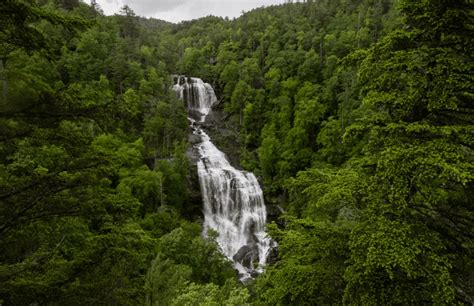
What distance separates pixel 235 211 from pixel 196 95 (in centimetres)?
2336

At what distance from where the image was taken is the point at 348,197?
4977 millimetres

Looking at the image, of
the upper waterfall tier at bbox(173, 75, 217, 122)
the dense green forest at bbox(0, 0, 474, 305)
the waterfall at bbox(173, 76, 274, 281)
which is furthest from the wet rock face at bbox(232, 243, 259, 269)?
the upper waterfall tier at bbox(173, 75, 217, 122)

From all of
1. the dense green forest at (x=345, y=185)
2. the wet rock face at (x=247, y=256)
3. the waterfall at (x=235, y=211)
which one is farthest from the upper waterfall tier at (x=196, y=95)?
the dense green forest at (x=345, y=185)

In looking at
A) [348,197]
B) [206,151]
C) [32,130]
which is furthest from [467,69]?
[206,151]

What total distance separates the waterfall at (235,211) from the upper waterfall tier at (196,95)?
37.1 ft

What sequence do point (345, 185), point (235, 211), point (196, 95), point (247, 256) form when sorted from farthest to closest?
point (196, 95) < point (235, 211) < point (247, 256) < point (345, 185)

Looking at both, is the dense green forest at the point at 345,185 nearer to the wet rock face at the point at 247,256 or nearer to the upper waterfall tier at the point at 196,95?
the wet rock face at the point at 247,256

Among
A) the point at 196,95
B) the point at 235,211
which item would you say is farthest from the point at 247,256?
the point at 196,95

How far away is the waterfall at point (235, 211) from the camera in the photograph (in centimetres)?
2562

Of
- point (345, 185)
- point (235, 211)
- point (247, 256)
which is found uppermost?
point (345, 185)

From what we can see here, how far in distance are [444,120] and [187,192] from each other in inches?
993

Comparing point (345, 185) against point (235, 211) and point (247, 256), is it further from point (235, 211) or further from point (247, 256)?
point (235, 211)

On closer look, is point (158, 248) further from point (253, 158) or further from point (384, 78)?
point (253, 158)

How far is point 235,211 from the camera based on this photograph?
2880 cm
